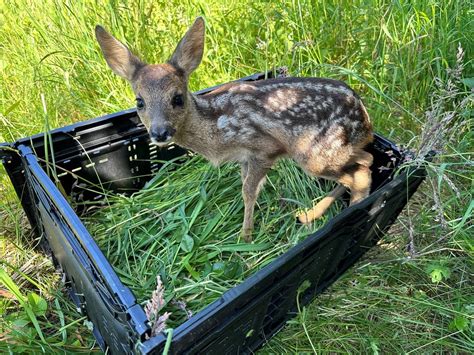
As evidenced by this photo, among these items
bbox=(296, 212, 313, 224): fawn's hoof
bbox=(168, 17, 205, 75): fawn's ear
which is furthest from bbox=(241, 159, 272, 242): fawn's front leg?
bbox=(168, 17, 205, 75): fawn's ear

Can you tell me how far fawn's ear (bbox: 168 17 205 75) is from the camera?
237cm

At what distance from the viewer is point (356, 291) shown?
2256 mm

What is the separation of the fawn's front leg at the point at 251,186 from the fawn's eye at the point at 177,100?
1.63 ft

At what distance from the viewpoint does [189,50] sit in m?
2.42

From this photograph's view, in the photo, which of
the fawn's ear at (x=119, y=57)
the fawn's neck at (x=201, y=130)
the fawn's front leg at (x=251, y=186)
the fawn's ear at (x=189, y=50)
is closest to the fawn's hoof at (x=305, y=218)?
the fawn's front leg at (x=251, y=186)

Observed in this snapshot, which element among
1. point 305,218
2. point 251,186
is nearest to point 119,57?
point 251,186

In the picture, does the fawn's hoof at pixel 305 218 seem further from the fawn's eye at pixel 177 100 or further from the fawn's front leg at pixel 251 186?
the fawn's eye at pixel 177 100

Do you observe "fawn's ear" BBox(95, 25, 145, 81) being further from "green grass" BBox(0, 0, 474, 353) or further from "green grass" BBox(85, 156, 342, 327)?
"green grass" BBox(85, 156, 342, 327)

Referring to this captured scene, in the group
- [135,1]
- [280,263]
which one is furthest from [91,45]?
[280,263]

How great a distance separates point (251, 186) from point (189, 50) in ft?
2.61

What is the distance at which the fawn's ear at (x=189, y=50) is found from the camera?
7.76 feet

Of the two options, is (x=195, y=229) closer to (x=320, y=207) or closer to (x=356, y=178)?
(x=320, y=207)

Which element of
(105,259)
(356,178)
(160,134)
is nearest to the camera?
(105,259)

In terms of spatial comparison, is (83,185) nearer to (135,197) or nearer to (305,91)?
(135,197)
